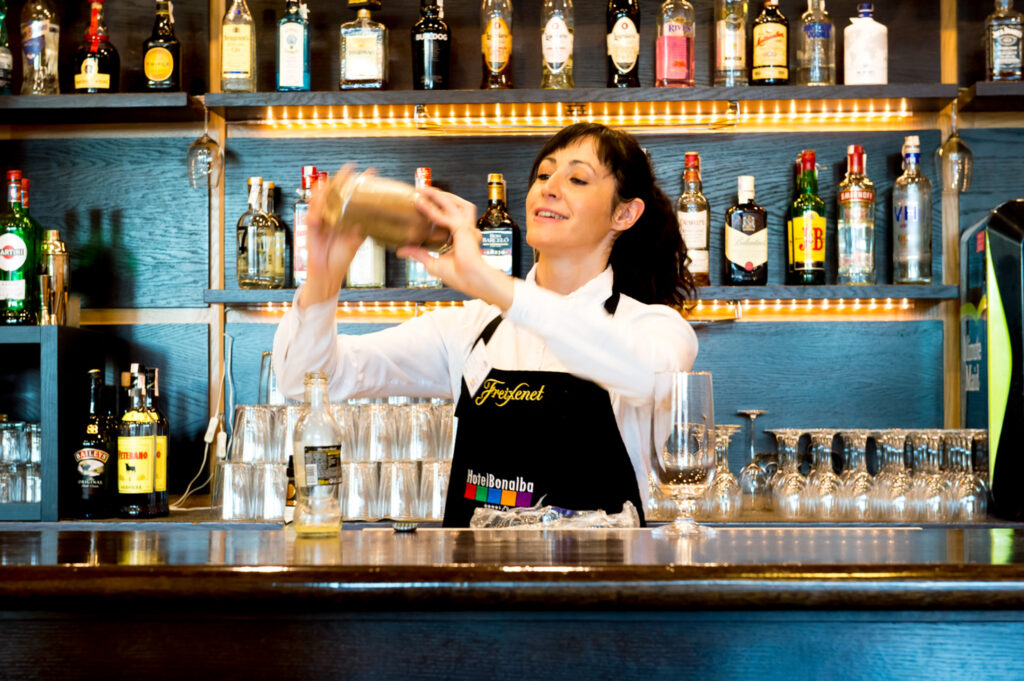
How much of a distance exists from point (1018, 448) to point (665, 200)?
102 cm

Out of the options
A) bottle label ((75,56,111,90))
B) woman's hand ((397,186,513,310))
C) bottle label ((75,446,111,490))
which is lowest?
bottle label ((75,446,111,490))

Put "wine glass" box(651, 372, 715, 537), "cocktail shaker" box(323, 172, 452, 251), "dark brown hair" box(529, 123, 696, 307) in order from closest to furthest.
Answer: "wine glass" box(651, 372, 715, 537), "cocktail shaker" box(323, 172, 452, 251), "dark brown hair" box(529, 123, 696, 307)

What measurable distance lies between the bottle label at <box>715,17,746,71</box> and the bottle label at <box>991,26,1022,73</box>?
1.97ft

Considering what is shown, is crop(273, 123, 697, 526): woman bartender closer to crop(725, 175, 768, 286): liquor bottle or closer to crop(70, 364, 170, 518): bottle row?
crop(725, 175, 768, 286): liquor bottle

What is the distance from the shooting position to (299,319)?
71.2 inches

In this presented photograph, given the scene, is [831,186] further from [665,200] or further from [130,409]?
[130,409]

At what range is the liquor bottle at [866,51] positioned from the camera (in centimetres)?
265

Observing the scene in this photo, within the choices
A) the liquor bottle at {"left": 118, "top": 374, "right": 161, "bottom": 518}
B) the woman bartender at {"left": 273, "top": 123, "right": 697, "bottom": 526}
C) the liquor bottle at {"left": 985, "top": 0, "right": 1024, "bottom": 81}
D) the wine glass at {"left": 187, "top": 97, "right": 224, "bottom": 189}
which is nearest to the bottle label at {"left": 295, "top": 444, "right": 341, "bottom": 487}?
the woman bartender at {"left": 273, "top": 123, "right": 697, "bottom": 526}

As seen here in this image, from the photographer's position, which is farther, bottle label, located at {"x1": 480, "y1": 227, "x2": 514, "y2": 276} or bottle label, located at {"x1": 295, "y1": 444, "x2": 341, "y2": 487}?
bottle label, located at {"x1": 480, "y1": 227, "x2": 514, "y2": 276}

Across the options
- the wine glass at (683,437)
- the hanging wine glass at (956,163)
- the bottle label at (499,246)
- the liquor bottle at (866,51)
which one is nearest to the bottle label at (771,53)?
the liquor bottle at (866,51)

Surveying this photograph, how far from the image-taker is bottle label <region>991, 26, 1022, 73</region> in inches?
105

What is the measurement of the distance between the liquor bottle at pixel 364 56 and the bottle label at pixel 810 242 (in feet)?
3.58

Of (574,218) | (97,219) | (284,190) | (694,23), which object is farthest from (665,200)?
(97,219)

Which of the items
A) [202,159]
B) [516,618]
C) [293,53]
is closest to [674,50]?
[293,53]
